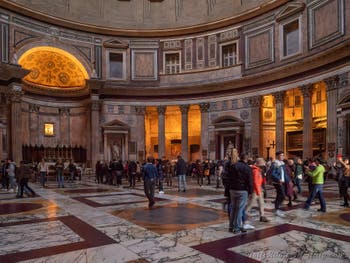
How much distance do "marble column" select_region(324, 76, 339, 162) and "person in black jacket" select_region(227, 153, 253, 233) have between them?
14.2m

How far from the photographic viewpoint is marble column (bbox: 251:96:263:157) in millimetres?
22953

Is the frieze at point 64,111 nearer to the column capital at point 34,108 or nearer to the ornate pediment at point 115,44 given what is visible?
the column capital at point 34,108

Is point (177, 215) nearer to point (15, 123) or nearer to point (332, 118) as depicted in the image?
point (332, 118)

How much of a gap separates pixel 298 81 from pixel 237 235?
17.5 m

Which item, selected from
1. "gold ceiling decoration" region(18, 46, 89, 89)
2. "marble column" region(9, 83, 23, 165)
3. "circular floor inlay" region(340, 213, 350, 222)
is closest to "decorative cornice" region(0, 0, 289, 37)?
"gold ceiling decoration" region(18, 46, 89, 89)

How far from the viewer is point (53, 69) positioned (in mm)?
26156

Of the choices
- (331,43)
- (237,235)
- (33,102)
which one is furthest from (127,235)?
(33,102)

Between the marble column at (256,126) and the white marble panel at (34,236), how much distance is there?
18304 mm

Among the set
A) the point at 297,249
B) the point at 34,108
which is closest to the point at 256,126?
the point at 34,108

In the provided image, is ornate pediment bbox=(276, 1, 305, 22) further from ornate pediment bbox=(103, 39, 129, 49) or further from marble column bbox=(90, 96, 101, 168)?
marble column bbox=(90, 96, 101, 168)

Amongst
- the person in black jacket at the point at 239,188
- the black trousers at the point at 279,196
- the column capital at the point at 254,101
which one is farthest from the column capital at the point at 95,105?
the person in black jacket at the point at 239,188

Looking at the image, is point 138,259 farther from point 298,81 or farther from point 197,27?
point 197,27

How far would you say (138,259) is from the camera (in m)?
4.52

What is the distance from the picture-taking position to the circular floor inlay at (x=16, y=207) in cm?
846
